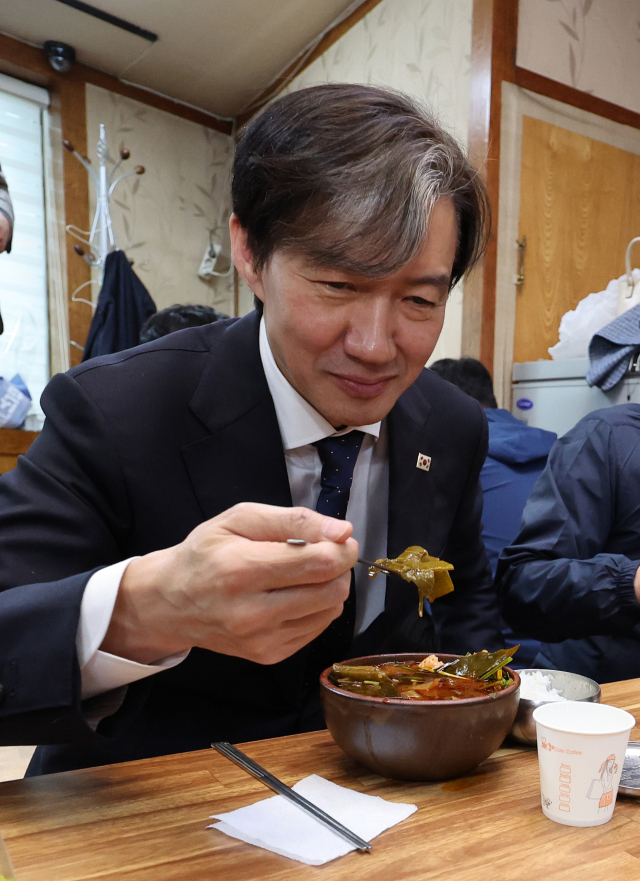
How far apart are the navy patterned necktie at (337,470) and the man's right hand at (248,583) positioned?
0.41m

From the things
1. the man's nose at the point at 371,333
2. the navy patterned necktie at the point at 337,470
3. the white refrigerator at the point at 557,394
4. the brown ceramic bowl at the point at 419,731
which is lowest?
the brown ceramic bowl at the point at 419,731

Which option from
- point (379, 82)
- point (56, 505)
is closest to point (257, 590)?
point (56, 505)

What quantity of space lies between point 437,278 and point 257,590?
60cm

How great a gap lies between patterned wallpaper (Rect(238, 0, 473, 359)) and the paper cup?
262 cm

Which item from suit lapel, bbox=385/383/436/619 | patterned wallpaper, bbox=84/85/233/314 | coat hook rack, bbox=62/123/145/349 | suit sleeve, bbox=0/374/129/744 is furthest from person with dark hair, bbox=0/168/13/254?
patterned wallpaper, bbox=84/85/233/314

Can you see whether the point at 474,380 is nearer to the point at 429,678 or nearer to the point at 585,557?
the point at 585,557

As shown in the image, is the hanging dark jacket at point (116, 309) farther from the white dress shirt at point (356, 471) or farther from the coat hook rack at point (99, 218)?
the white dress shirt at point (356, 471)

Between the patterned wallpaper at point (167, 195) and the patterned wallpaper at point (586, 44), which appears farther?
the patterned wallpaper at point (167, 195)

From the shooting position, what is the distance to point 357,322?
108 cm

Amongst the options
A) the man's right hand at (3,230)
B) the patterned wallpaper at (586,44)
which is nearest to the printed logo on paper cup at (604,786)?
the man's right hand at (3,230)

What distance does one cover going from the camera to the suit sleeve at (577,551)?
61.8 inches

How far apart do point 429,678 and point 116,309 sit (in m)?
3.40

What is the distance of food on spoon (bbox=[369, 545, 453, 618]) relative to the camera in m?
1.03

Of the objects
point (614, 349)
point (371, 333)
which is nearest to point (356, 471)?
point (371, 333)
